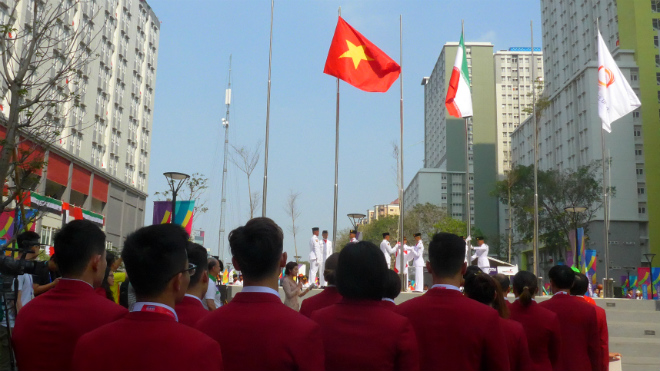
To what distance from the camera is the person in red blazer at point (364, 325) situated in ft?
9.02

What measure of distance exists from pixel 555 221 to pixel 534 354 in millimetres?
46951

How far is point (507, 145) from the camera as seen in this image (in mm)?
102312

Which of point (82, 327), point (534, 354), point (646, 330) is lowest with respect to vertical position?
point (646, 330)

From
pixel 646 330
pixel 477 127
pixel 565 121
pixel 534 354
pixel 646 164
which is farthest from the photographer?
pixel 477 127

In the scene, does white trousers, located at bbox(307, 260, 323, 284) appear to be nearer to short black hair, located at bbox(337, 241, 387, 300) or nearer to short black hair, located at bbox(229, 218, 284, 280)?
short black hair, located at bbox(337, 241, 387, 300)

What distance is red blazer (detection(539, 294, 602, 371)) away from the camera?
489 cm

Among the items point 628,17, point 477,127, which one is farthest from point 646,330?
point 477,127

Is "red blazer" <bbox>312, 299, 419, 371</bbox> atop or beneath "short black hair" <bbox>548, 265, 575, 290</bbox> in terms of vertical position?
beneath

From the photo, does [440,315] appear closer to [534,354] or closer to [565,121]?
[534,354]

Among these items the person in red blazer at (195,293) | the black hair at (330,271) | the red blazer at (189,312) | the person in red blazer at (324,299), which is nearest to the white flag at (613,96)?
the black hair at (330,271)

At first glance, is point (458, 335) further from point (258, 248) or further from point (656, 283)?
point (656, 283)

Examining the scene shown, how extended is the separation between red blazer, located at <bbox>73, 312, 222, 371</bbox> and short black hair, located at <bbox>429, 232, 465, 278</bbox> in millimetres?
1566

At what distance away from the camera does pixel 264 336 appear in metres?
2.45

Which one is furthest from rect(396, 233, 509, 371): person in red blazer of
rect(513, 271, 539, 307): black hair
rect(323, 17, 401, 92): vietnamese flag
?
rect(323, 17, 401, 92): vietnamese flag
